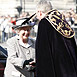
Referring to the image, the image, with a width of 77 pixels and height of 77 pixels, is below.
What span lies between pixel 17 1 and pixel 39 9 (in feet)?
88.1

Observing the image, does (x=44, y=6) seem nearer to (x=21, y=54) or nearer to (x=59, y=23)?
(x=59, y=23)

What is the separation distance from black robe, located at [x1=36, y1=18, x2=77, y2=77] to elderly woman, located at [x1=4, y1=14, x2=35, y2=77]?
1.32 ft

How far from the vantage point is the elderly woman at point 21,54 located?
4.62m

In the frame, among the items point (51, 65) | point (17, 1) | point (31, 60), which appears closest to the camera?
point (51, 65)

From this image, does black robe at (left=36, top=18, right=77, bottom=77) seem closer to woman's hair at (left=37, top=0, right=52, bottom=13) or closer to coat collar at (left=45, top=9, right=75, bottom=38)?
coat collar at (left=45, top=9, right=75, bottom=38)

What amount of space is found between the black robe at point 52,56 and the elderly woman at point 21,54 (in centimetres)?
40

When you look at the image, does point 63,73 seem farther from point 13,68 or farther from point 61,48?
point 13,68

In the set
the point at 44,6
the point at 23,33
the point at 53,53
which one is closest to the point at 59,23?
the point at 44,6

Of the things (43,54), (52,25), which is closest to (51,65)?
(43,54)

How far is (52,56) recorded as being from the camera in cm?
423

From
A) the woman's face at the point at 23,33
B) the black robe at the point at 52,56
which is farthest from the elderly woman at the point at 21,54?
the black robe at the point at 52,56

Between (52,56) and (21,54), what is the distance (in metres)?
0.72

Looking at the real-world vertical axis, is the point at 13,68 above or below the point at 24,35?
below

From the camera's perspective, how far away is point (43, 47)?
4.23m
